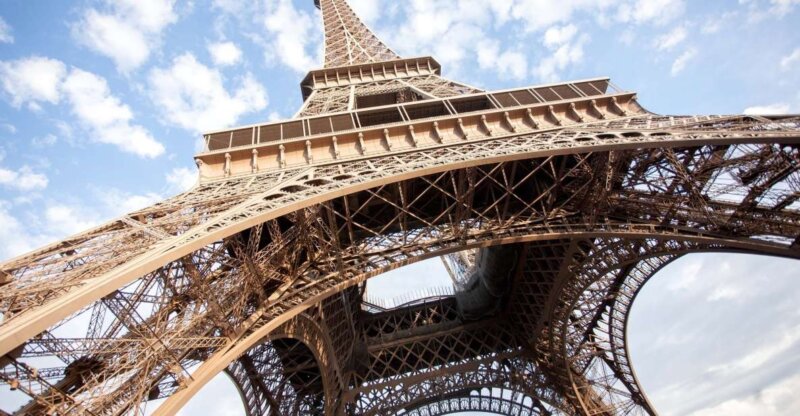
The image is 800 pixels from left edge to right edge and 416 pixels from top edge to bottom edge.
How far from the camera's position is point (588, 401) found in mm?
21609

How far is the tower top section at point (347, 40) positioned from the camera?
2833 centimetres

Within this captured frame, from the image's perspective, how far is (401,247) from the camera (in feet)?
40.8

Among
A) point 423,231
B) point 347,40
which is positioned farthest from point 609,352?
point 347,40

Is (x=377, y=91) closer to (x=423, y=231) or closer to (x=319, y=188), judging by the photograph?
(x=423, y=231)

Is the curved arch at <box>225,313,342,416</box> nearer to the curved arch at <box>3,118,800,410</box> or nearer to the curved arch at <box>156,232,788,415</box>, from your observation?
the curved arch at <box>3,118,800,410</box>

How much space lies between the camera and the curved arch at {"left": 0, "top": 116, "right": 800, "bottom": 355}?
535cm

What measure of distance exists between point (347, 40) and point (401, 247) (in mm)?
22395

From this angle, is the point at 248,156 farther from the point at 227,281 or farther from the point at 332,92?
the point at 332,92

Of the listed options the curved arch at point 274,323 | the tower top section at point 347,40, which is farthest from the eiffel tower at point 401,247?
the tower top section at point 347,40

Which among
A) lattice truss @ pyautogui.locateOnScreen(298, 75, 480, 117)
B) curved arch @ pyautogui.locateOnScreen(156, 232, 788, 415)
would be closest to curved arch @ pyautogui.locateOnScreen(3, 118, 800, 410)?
curved arch @ pyautogui.locateOnScreen(156, 232, 788, 415)

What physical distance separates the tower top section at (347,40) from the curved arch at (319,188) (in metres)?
15.3

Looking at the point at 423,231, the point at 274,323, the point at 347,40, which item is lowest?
the point at 274,323

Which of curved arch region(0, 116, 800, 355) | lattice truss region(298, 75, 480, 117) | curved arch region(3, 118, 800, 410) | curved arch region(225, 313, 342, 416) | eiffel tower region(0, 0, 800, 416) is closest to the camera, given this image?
curved arch region(0, 116, 800, 355)

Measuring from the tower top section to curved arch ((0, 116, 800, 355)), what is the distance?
15.3 m
